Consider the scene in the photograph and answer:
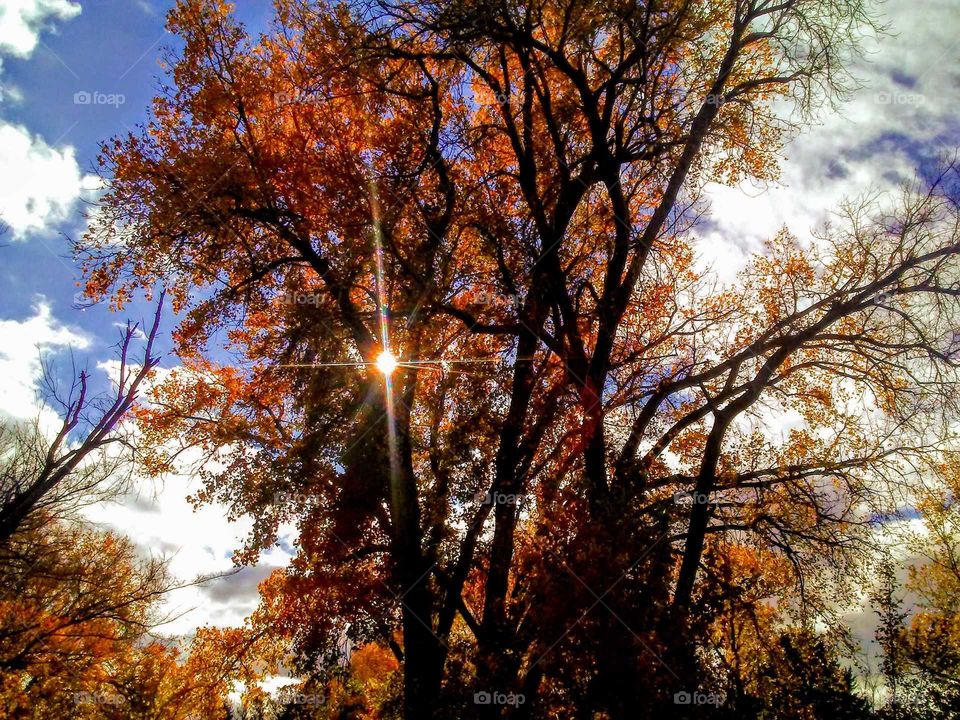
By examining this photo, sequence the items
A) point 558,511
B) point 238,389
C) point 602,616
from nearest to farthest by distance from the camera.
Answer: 1. point 602,616
2. point 558,511
3. point 238,389

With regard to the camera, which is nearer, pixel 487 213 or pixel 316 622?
pixel 316 622

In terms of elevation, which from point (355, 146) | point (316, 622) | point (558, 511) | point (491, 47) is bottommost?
point (316, 622)

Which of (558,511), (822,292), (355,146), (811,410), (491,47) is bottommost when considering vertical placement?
(558,511)

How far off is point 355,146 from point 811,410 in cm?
1163

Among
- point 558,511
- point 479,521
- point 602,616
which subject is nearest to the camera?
point 602,616

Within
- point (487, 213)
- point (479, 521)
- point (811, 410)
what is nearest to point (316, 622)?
point (479, 521)

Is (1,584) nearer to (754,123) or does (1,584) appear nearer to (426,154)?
(426,154)

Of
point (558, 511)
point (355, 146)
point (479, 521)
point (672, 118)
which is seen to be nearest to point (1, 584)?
point (479, 521)

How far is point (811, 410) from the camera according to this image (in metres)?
12.5

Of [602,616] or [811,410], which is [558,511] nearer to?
[602,616]

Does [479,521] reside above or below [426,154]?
below

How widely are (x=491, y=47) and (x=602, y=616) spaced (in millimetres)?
10746

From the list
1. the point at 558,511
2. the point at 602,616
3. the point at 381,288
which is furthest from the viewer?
the point at 381,288

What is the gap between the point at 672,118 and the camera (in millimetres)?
11828
